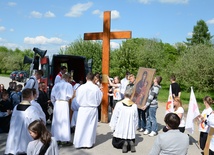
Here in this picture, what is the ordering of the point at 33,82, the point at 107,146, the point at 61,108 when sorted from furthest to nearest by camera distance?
the point at 33,82
the point at 107,146
the point at 61,108

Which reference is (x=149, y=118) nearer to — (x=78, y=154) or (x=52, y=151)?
(x=78, y=154)

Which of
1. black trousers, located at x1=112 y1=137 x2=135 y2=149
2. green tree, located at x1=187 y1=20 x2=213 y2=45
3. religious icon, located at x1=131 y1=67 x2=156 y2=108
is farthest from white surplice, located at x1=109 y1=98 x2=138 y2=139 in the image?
green tree, located at x1=187 y1=20 x2=213 y2=45

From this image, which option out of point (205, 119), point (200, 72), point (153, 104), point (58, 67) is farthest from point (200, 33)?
point (205, 119)

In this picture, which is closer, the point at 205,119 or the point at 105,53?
the point at 205,119

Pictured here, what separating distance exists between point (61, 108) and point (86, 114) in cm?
66

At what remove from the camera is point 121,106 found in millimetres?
6918

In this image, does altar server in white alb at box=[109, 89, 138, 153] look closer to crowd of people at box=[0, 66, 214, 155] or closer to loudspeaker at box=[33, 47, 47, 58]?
crowd of people at box=[0, 66, 214, 155]

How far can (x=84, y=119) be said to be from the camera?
7062mm

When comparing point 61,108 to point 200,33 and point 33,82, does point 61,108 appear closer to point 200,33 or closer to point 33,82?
point 33,82

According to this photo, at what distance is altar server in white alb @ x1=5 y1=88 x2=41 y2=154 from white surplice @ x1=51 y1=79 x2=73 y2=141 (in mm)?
2164

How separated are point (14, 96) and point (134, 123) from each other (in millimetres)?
4211

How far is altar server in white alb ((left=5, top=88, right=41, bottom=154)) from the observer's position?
15.5ft

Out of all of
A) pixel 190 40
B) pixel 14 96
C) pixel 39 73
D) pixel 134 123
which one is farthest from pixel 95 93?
pixel 190 40

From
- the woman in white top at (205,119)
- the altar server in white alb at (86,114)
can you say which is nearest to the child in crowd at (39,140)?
the altar server in white alb at (86,114)
